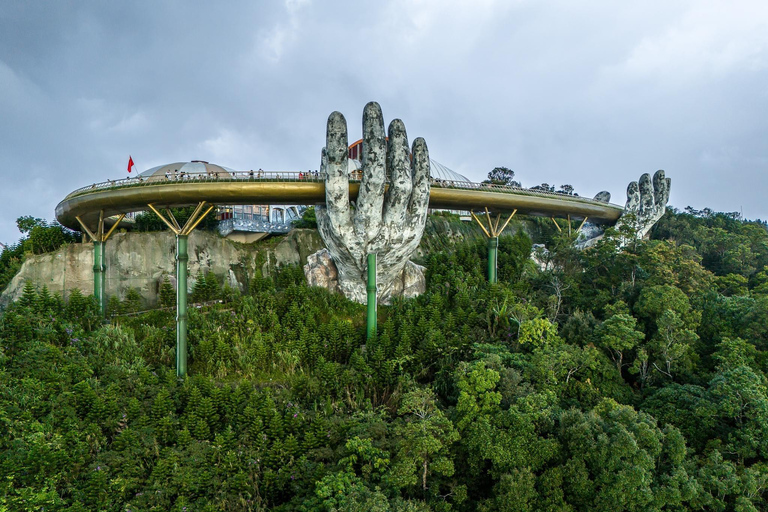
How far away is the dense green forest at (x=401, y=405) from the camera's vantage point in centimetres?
1116

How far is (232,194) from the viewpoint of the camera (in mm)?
19016

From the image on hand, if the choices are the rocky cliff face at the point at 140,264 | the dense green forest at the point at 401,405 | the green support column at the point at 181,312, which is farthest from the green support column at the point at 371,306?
the rocky cliff face at the point at 140,264

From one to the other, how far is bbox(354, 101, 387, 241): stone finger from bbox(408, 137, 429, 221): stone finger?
1.90 m

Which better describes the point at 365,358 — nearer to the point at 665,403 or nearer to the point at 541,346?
the point at 541,346

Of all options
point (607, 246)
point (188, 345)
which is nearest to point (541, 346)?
point (607, 246)

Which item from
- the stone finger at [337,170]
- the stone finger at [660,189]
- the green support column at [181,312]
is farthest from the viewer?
the stone finger at [660,189]

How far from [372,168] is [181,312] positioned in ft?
33.8

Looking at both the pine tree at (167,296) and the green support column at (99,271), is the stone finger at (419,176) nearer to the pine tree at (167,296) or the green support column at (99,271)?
the pine tree at (167,296)

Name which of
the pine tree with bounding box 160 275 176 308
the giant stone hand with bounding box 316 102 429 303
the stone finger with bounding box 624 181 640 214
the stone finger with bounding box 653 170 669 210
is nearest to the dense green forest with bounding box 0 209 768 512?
the pine tree with bounding box 160 275 176 308

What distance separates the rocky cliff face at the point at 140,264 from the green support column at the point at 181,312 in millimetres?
7724

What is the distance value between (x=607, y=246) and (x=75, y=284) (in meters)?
30.8

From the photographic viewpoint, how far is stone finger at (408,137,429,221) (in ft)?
67.1

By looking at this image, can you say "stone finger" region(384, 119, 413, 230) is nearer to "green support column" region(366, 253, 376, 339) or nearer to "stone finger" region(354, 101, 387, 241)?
"stone finger" region(354, 101, 387, 241)

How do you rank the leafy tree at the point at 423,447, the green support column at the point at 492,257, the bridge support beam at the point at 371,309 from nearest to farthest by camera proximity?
1. the leafy tree at the point at 423,447
2. the bridge support beam at the point at 371,309
3. the green support column at the point at 492,257
